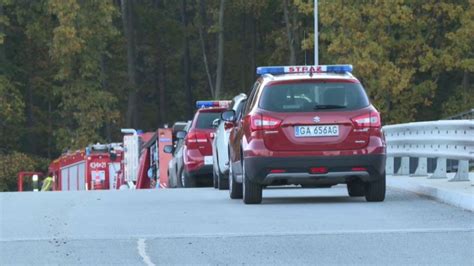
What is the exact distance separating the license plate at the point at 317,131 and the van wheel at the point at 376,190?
86cm

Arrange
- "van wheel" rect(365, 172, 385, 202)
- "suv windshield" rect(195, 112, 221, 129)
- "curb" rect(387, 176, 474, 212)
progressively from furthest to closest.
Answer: "suv windshield" rect(195, 112, 221, 129) → "van wheel" rect(365, 172, 385, 202) → "curb" rect(387, 176, 474, 212)

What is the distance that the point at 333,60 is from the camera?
175 feet

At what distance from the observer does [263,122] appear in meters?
15.5

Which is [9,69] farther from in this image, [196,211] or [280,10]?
[196,211]

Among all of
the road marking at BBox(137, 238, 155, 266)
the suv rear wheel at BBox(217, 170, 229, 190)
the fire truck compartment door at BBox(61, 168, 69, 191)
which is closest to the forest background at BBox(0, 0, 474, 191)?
the fire truck compartment door at BBox(61, 168, 69, 191)

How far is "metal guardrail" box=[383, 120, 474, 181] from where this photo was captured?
17469 mm

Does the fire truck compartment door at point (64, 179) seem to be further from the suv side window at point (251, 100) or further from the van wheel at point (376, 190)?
the van wheel at point (376, 190)

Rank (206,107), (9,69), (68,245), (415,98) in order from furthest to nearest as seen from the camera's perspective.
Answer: (9,69) < (415,98) < (206,107) < (68,245)

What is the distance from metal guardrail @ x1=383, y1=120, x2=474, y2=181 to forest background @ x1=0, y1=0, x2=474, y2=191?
25.3m

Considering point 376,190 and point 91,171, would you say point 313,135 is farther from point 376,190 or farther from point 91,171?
point 91,171

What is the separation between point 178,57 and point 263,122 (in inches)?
2201

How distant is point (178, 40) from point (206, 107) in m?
45.2

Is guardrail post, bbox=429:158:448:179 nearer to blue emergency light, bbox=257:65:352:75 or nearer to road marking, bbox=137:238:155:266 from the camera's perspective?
blue emergency light, bbox=257:65:352:75

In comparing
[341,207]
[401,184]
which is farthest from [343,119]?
[401,184]
